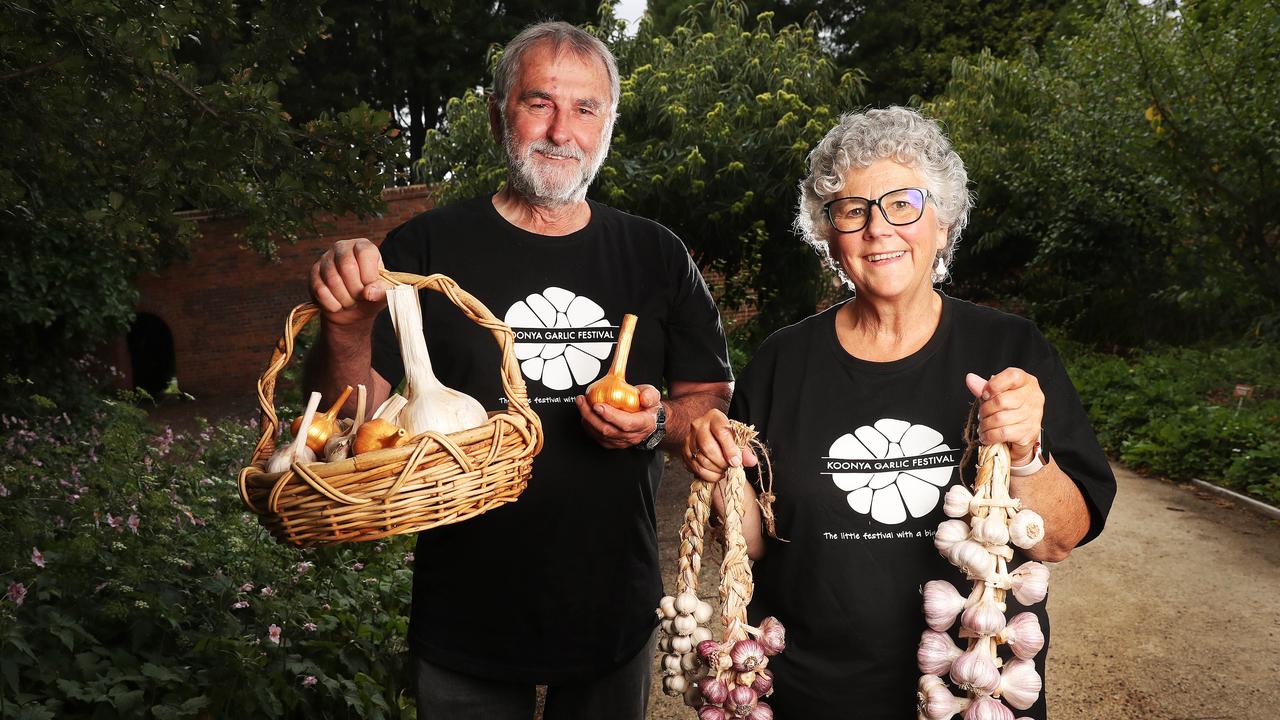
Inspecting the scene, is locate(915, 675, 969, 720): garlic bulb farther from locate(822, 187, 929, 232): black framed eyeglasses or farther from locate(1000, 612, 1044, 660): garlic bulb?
locate(822, 187, 929, 232): black framed eyeglasses

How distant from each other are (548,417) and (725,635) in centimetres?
79

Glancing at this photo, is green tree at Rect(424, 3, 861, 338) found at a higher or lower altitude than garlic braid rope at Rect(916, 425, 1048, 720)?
higher

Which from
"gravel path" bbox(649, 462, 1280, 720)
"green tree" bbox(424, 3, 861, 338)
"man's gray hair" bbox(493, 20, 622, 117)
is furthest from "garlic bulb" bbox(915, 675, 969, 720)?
"green tree" bbox(424, 3, 861, 338)

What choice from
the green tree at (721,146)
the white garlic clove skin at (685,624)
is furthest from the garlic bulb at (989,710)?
the green tree at (721,146)

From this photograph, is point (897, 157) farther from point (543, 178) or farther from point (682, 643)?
point (682, 643)

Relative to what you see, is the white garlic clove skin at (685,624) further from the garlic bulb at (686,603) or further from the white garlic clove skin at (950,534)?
the white garlic clove skin at (950,534)

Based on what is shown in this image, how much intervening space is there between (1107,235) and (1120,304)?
113cm

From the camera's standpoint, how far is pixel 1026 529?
145cm

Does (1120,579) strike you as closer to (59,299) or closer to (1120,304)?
(59,299)

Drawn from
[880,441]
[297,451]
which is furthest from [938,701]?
[297,451]

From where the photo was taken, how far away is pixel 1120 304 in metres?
15.0

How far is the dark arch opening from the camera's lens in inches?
757

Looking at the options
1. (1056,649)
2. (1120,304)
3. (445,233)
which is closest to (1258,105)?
(1056,649)

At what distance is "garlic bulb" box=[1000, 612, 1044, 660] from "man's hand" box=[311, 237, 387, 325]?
1.24 m
